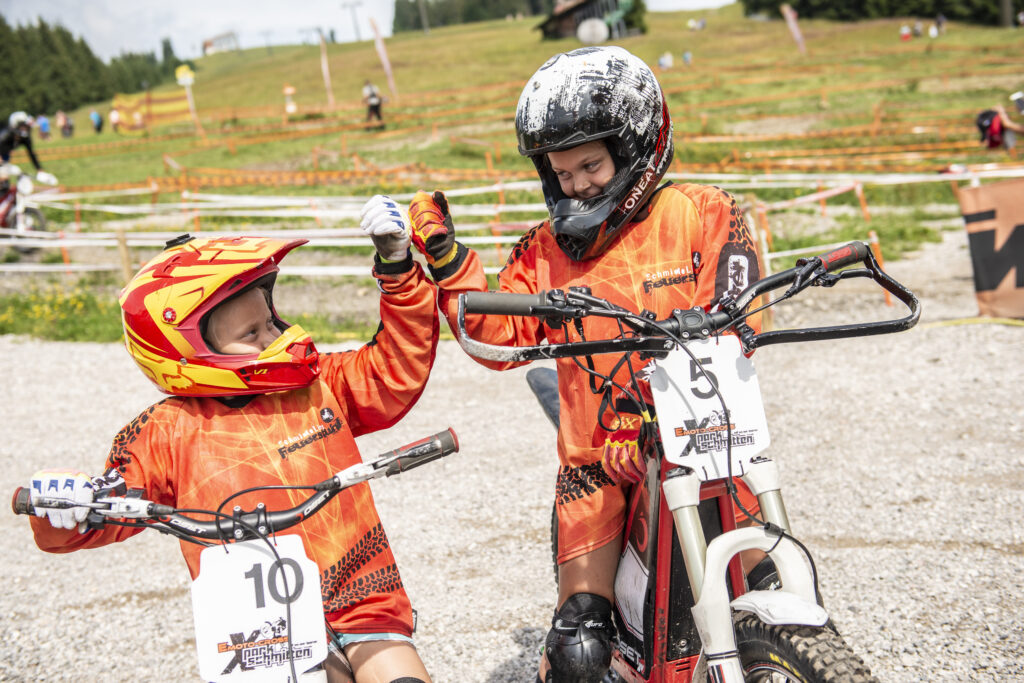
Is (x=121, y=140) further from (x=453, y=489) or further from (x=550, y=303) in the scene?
(x=550, y=303)

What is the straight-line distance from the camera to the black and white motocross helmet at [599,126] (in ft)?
8.29

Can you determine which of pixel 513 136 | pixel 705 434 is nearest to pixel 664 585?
pixel 705 434

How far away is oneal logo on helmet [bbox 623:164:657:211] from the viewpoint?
260cm

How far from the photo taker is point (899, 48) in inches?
1977

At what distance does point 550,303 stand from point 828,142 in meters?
24.4

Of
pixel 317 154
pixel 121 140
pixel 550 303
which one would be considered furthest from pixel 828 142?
pixel 121 140

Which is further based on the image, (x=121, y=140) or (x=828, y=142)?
(x=121, y=140)

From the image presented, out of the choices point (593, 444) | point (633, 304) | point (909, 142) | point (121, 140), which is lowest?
point (909, 142)

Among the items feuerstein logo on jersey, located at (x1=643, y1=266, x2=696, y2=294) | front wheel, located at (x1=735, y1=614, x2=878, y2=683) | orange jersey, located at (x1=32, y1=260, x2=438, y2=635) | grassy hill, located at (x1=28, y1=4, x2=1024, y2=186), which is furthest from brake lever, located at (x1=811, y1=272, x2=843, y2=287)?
grassy hill, located at (x1=28, y1=4, x2=1024, y2=186)

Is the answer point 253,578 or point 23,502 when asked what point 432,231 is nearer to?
point 253,578

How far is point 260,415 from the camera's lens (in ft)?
8.44

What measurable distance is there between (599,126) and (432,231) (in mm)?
611

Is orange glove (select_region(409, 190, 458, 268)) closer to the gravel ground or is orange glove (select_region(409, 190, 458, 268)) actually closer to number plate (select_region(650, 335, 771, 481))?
number plate (select_region(650, 335, 771, 481))

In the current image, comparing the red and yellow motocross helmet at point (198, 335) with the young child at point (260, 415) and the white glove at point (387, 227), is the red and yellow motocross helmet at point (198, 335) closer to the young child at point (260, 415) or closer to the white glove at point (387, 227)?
the young child at point (260, 415)
